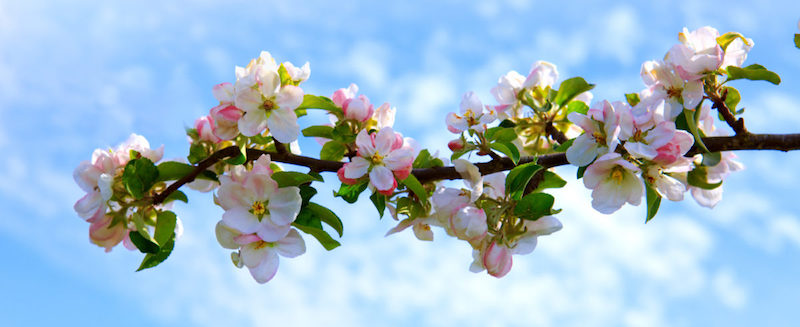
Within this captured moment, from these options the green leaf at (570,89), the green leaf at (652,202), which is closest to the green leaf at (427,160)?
the green leaf at (570,89)

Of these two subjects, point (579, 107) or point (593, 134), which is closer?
point (593, 134)

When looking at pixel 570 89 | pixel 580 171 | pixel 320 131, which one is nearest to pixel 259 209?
pixel 320 131

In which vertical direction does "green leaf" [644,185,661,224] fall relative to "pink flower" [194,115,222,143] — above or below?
Answer: below

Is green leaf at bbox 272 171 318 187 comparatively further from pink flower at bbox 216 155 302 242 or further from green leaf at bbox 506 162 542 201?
green leaf at bbox 506 162 542 201

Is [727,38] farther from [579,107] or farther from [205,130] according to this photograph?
[205,130]

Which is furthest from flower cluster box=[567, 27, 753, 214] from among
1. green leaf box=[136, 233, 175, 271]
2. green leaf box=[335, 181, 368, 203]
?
green leaf box=[136, 233, 175, 271]

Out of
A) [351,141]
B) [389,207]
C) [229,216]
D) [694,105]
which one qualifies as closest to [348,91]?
[351,141]
